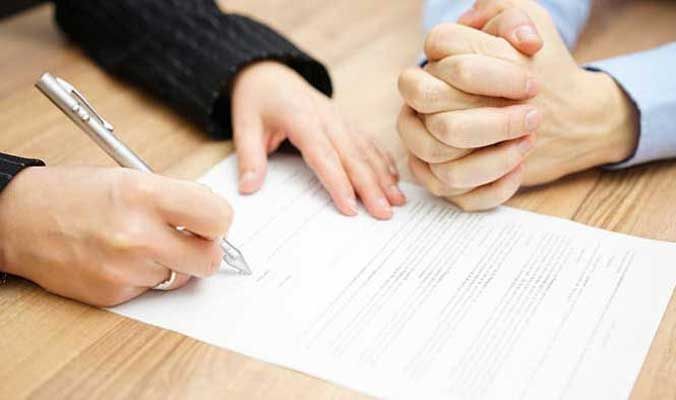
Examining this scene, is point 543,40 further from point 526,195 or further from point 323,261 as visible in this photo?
point 323,261

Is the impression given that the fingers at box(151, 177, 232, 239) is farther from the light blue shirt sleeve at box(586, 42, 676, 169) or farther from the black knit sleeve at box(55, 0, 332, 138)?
the light blue shirt sleeve at box(586, 42, 676, 169)

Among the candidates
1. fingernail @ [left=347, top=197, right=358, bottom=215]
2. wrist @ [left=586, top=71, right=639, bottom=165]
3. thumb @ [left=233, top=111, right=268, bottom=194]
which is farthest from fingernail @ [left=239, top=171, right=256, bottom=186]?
wrist @ [left=586, top=71, right=639, bottom=165]

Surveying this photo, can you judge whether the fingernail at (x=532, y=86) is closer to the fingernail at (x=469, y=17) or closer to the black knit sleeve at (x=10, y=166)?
the fingernail at (x=469, y=17)

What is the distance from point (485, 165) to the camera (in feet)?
2.43

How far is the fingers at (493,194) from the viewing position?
751mm

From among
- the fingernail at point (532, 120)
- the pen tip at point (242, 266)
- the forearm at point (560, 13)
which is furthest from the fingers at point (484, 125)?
the forearm at point (560, 13)

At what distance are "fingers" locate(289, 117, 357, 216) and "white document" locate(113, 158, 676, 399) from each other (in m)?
0.02

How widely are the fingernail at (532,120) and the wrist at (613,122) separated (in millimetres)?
102

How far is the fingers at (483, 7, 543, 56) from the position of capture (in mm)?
753

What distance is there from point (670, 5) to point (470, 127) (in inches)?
25.3

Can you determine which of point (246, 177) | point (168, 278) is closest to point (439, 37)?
point (246, 177)

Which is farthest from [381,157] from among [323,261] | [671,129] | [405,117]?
[671,129]

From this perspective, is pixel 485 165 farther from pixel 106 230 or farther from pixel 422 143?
pixel 106 230

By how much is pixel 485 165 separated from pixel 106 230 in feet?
1.14
